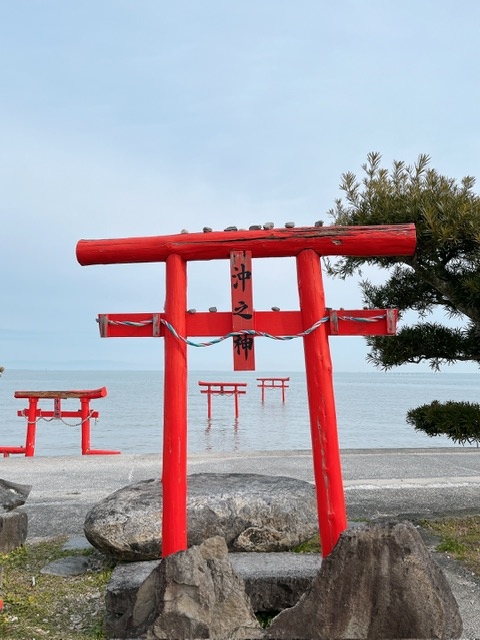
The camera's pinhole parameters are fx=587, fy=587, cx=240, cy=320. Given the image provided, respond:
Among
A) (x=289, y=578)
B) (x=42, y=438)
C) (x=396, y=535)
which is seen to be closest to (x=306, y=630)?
(x=396, y=535)

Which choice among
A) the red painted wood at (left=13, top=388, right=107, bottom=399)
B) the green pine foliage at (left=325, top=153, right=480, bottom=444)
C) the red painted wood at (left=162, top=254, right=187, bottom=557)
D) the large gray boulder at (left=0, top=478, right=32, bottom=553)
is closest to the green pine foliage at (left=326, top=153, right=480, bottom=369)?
the green pine foliage at (left=325, top=153, right=480, bottom=444)

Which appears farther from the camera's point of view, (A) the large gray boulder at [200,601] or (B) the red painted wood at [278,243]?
(B) the red painted wood at [278,243]

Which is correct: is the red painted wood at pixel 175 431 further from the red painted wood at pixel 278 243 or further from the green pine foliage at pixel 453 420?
the green pine foliage at pixel 453 420

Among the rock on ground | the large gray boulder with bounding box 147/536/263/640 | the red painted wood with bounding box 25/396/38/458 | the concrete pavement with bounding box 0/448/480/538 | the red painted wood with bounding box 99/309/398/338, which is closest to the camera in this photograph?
the large gray boulder with bounding box 147/536/263/640

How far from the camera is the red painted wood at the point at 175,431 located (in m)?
3.79

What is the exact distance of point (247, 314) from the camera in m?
4.02

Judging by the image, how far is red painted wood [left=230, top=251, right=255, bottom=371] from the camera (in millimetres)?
4027

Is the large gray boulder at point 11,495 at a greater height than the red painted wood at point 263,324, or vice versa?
the red painted wood at point 263,324

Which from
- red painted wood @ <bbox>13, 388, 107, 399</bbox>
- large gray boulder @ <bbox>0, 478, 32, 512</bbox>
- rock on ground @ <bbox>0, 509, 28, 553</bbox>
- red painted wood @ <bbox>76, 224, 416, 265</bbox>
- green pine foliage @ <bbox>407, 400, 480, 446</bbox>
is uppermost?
red painted wood @ <bbox>76, 224, 416, 265</bbox>

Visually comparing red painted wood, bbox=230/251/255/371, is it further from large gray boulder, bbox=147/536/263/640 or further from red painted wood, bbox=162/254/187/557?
large gray boulder, bbox=147/536/263/640

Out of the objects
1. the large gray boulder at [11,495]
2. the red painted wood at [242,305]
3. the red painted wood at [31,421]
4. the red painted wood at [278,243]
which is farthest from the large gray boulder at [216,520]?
the red painted wood at [31,421]

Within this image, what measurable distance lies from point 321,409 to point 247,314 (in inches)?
31.9

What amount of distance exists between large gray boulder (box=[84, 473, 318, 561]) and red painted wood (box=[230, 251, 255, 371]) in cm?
116

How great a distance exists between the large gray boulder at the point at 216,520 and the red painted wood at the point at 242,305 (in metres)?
1.16
